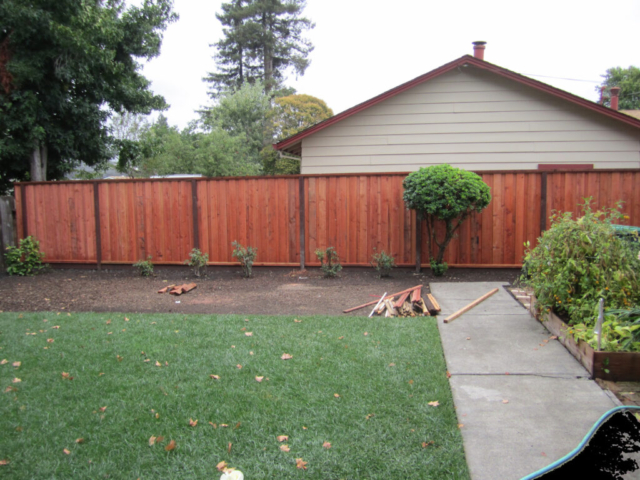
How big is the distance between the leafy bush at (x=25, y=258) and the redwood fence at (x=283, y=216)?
0.28 meters

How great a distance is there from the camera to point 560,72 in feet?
99.2

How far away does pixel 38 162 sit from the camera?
A: 1135 cm

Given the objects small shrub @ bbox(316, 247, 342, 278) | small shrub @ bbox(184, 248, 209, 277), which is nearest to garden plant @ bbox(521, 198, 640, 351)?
small shrub @ bbox(316, 247, 342, 278)

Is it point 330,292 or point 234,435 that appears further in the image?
point 330,292

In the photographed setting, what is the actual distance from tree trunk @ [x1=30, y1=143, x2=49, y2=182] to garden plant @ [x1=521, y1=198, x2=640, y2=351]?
11.2 metres

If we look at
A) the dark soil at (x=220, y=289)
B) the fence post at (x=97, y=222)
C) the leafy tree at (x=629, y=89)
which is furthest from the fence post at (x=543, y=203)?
the leafy tree at (x=629, y=89)

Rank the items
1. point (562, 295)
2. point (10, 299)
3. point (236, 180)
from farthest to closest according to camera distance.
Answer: point (236, 180) < point (10, 299) < point (562, 295)

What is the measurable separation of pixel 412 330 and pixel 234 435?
2691mm

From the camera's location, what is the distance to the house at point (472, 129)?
31.1ft

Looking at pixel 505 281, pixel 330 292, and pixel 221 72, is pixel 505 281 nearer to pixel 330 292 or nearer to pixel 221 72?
pixel 330 292

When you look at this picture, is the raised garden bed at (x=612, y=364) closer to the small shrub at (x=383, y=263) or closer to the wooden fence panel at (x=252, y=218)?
the small shrub at (x=383, y=263)

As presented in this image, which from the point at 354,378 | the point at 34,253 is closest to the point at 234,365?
the point at 354,378

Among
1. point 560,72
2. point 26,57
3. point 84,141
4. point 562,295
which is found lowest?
point 562,295

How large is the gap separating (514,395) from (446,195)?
14.6 ft
